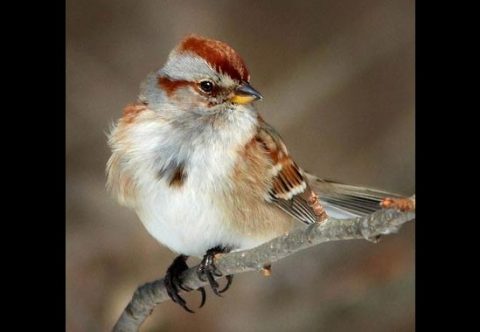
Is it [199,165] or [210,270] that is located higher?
[199,165]

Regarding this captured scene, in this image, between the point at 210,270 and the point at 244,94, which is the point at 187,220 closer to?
the point at 210,270

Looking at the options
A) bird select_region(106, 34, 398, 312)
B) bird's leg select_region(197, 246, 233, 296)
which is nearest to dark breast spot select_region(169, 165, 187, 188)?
bird select_region(106, 34, 398, 312)

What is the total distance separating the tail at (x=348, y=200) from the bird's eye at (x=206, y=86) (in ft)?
0.93

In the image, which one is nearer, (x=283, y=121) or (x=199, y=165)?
(x=199, y=165)

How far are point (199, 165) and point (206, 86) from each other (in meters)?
0.10

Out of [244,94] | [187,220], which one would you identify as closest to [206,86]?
[244,94]

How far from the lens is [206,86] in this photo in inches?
38.7

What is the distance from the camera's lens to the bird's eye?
976mm

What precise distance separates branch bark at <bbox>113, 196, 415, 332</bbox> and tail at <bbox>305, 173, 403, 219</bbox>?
0.24 metres

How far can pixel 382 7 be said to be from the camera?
114cm

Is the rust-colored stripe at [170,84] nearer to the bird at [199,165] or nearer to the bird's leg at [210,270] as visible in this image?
the bird at [199,165]

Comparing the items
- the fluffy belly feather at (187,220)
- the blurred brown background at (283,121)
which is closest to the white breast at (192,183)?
the fluffy belly feather at (187,220)

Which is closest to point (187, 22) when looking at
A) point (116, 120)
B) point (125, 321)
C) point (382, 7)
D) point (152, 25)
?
point (152, 25)

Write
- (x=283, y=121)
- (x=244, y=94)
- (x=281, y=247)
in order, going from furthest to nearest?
1. (x=283, y=121)
2. (x=244, y=94)
3. (x=281, y=247)
